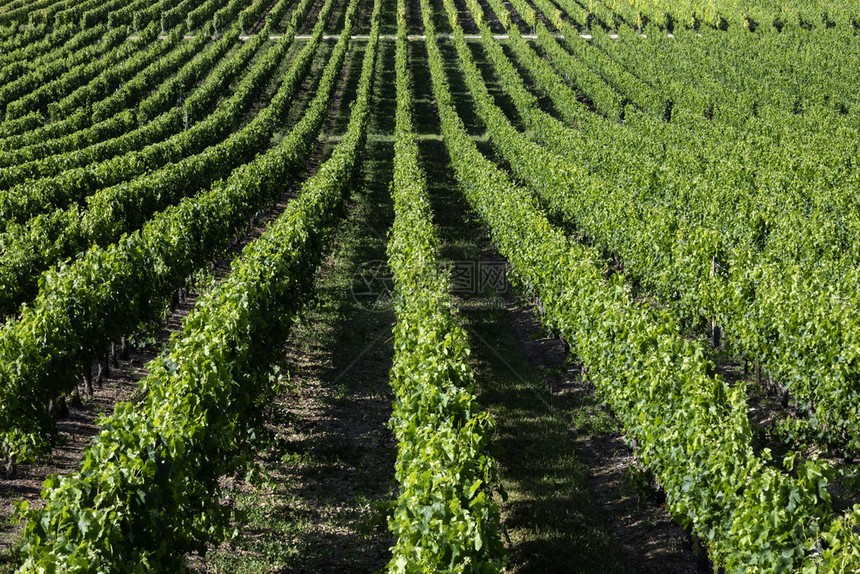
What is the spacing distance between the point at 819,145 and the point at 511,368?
2128cm

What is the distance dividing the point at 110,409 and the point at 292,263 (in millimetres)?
4464

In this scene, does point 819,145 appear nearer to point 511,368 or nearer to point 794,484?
point 511,368

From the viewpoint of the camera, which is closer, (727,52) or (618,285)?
(618,285)

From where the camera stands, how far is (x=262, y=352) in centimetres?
1248

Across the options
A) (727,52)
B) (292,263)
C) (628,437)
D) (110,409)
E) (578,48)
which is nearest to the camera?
(628,437)

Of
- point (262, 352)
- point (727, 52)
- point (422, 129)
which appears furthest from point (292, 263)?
point (727, 52)

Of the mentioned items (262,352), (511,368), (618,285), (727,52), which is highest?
(727,52)

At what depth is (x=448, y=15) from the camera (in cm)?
7431

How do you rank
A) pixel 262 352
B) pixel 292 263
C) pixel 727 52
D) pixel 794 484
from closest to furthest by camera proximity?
pixel 794 484 → pixel 262 352 → pixel 292 263 → pixel 727 52

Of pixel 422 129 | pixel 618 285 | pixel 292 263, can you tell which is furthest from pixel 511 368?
pixel 422 129

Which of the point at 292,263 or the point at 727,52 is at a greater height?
the point at 727,52

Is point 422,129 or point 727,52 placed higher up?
point 727,52

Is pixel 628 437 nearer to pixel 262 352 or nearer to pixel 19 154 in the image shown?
pixel 262 352

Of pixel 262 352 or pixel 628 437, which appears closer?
pixel 628 437
